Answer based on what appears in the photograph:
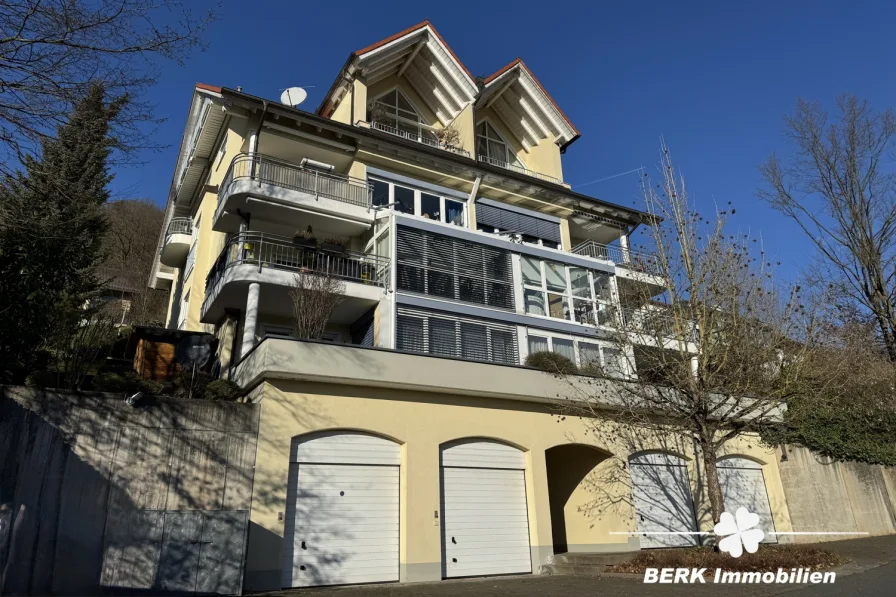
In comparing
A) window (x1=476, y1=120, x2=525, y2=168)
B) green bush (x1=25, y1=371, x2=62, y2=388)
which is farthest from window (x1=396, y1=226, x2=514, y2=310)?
green bush (x1=25, y1=371, x2=62, y2=388)

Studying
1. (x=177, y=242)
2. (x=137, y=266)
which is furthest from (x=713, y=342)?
(x=137, y=266)

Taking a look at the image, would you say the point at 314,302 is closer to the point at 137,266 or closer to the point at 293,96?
the point at 293,96

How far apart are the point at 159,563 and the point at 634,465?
12.4 metres

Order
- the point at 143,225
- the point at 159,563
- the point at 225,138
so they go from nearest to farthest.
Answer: the point at 159,563
the point at 225,138
the point at 143,225

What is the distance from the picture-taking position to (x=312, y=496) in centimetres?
1152

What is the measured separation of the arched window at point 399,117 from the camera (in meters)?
21.9

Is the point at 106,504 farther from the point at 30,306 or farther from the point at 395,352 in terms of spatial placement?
the point at 395,352

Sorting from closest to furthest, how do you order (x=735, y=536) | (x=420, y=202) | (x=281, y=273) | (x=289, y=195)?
(x=735, y=536) → (x=281, y=273) → (x=289, y=195) → (x=420, y=202)

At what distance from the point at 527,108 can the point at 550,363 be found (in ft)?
46.2

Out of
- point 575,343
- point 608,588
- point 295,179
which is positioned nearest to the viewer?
point 608,588

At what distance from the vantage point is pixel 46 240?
9719 mm

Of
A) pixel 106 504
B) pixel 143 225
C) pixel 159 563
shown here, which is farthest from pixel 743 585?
pixel 143 225

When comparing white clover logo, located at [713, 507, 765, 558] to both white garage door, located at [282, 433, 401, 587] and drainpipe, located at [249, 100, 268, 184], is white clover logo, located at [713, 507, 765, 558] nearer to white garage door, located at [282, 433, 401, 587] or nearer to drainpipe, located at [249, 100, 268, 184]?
white garage door, located at [282, 433, 401, 587]

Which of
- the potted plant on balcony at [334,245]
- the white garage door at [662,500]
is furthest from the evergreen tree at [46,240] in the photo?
the white garage door at [662,500]
